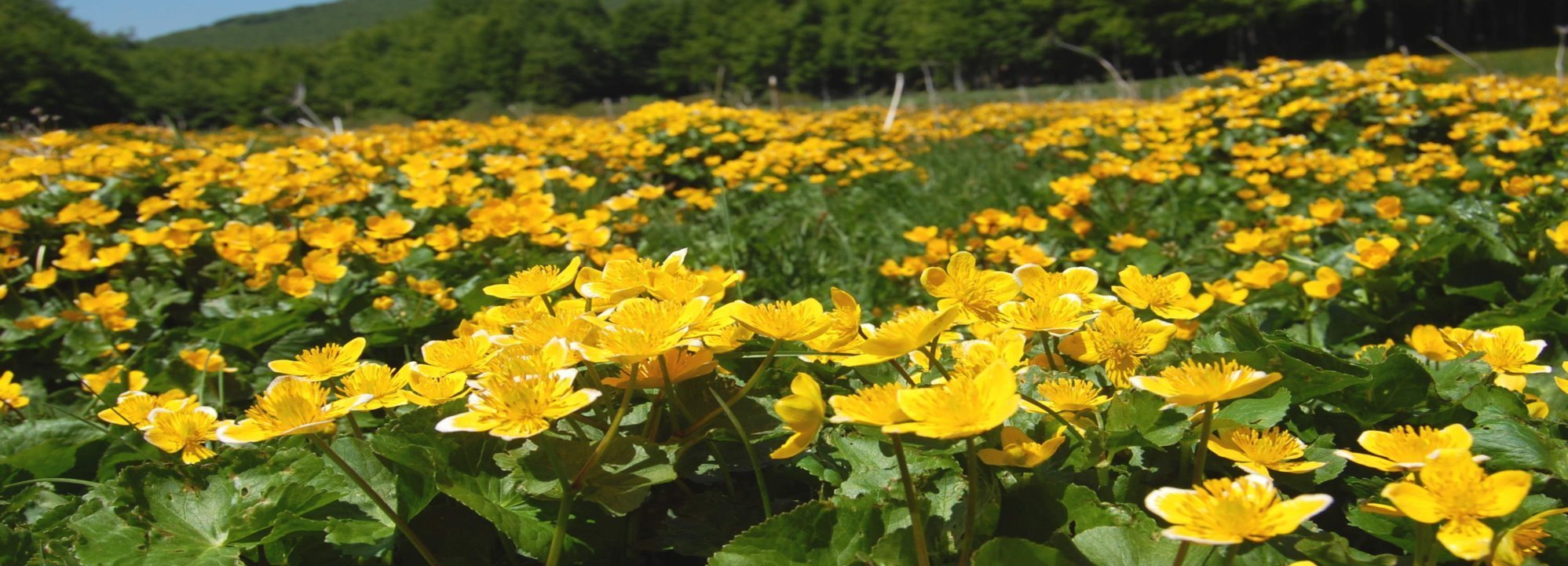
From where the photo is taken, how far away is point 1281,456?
0.88 meters

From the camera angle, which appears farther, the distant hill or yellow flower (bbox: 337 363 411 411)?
the distant hill

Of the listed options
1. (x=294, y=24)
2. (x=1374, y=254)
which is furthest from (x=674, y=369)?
(x=294, y=24)

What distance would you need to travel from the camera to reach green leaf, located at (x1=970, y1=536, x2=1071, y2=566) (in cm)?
76

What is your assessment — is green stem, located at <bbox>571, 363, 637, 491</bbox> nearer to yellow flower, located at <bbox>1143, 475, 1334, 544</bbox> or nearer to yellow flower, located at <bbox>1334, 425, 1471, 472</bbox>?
yellow flower, located at <bbox>1143, 475, 1334, 544</bbox>

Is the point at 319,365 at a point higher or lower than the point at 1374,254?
higher

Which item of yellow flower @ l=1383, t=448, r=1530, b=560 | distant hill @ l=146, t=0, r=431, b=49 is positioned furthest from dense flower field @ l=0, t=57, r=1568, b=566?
distant hill @ l=146, t=0, r=431, b=49

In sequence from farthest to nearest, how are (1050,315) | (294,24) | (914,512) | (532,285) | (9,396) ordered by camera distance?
(294,24) < (9,396) < (532,285) < (1050,315) < (914,512)

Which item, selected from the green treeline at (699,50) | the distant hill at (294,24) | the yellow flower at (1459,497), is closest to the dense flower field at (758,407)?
the yellow flower at (1459,497)

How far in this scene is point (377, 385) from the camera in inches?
38.5

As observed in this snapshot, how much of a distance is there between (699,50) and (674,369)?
2856 inches

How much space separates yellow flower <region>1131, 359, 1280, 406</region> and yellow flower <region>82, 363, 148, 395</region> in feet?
6.68

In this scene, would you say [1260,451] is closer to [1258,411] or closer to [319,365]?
[1258,411]

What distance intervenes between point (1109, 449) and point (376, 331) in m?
1.73

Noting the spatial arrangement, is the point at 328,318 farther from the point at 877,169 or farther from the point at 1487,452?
the point at 877,169
